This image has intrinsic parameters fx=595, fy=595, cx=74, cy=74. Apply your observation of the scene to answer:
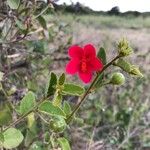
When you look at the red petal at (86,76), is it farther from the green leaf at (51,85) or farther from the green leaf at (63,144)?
the green leaf at (63,144)

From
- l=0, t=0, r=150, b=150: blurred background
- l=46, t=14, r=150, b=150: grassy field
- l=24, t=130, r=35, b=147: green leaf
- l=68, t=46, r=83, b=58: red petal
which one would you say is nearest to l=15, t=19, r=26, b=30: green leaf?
l=0, t=0, r=150, b=150: blurred background

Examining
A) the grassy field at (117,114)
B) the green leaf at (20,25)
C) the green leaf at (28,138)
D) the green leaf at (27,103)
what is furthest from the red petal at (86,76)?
the grassy field at (117,114)

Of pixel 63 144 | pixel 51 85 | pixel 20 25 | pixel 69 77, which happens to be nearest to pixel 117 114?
pixel 69 77

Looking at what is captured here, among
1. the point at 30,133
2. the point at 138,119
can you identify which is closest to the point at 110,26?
the point at 138,119

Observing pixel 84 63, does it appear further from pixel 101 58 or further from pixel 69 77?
pixel 69 77

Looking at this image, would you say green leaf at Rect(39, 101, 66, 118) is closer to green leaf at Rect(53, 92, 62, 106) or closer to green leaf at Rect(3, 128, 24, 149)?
green leaf at Rect(53, 92, 62, 106)
